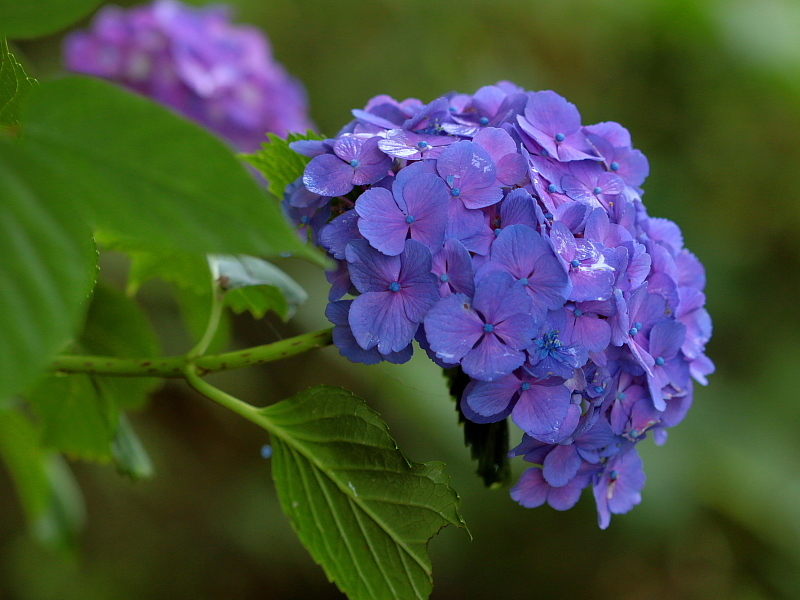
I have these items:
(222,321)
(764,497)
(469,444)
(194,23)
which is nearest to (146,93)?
(194,23)

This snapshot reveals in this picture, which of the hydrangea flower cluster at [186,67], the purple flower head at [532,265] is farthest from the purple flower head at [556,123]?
the hydrangea flower cluster at [186,67]

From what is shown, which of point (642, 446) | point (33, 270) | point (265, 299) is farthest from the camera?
point (642, 446)

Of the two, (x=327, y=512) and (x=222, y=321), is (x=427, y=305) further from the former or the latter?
(x=222, y=321)

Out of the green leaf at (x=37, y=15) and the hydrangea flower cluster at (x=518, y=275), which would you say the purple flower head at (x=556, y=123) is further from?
the green leaf at (x=37, y=15)

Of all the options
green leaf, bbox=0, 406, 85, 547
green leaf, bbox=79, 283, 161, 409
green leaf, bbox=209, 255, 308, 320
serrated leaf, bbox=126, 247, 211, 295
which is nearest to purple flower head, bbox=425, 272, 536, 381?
green leaf, bbox=209, 255, 308, 320

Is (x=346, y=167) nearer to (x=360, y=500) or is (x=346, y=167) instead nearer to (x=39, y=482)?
(x=360, y=500)

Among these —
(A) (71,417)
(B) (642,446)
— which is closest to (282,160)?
(A) (71,417)

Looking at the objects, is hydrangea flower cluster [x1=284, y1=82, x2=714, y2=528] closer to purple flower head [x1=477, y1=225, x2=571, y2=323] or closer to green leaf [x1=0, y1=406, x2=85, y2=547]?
purple flower head [x1=477, y1=225, x2=571, y2=323]
